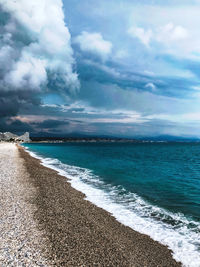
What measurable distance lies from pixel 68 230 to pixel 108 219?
137 inches

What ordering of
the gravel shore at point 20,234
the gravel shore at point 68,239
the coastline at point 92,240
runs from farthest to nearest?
1. the coastline at point 92,240
2. the gravel shore at point 68,239
3. the gravel shore at point 20,234

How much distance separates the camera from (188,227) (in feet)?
44.1

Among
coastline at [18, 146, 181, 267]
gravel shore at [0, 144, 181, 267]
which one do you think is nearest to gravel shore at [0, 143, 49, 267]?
gravel shore at [0, 144, 181, 267]

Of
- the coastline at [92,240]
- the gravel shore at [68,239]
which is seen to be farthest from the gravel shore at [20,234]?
the coastline at [92,240]

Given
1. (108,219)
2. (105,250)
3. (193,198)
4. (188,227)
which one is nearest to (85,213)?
(108,219)

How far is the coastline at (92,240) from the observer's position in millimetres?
8656

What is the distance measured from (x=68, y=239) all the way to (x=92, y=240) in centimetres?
122

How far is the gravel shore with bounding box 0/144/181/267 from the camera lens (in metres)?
8.44

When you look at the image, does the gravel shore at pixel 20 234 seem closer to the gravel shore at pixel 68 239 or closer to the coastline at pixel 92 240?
the gravel shore at pixel 68 239

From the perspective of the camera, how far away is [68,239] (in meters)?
10.1

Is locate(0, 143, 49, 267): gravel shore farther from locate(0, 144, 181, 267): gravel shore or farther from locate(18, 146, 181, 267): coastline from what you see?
locate(18, 146, 181, 267): coastline

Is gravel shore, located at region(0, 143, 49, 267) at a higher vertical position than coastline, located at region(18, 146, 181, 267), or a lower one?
higher

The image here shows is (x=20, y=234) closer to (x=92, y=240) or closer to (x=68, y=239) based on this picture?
(x=68, y=239)

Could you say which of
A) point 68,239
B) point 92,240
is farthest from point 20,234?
point 92,240
